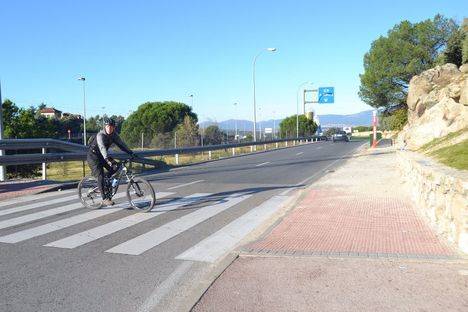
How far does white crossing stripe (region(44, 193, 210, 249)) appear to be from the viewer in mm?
7047

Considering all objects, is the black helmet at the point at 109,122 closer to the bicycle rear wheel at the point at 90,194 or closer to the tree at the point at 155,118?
the bicycle rear wheel at the point at 90,194

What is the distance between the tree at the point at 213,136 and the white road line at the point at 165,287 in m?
36.8

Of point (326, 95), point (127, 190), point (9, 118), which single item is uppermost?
point (326, 95)

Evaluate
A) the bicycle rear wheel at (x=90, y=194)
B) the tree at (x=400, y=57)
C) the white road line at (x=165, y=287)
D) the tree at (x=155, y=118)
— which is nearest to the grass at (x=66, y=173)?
the bicycle rear wheel at (x=90, y=194)

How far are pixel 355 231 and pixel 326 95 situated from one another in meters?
62.9

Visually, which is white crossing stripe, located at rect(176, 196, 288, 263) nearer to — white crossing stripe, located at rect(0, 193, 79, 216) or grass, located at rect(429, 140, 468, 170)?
grass, located at rect(429, 140, 468, 170)

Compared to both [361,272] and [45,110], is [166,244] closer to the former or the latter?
[361,272]

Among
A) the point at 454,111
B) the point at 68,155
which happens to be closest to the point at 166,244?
the point at 68,155

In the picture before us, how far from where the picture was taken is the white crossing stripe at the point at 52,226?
733 centimetres

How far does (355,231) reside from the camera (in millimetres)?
7383

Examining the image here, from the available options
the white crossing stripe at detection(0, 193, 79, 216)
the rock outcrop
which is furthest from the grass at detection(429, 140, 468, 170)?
the white crossing stripe at detection(0, 193, 79, 216)

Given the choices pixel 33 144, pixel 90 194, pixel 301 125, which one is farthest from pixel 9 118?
pixel 301 125

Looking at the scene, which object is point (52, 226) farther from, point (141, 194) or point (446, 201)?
point (446, 201)

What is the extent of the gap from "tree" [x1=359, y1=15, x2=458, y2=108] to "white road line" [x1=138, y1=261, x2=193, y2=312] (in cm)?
4401
